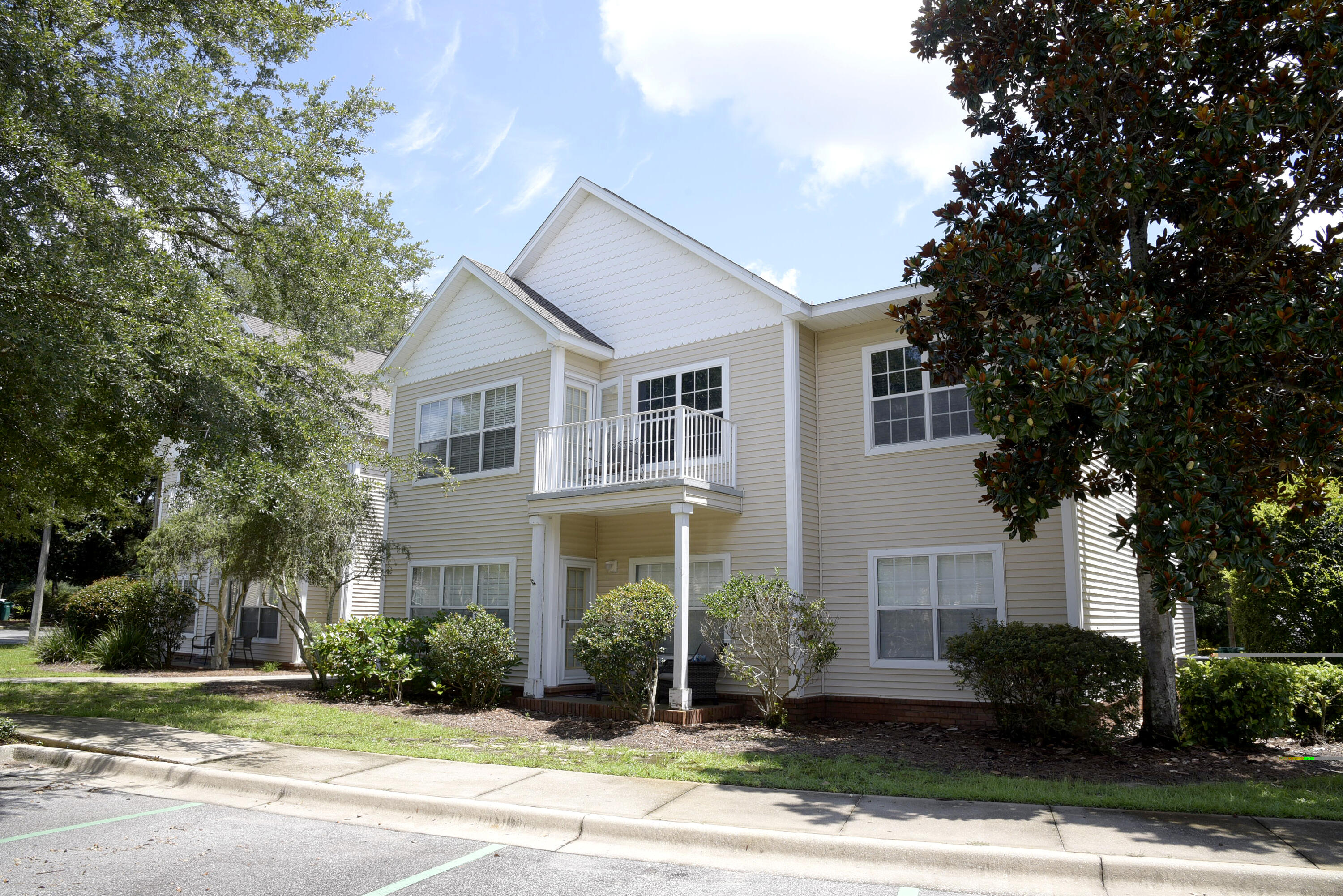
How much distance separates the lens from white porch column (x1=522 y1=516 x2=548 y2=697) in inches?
580

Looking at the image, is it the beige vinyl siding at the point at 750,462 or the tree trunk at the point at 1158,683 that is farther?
the beige vinyl siding at the point at 750,462

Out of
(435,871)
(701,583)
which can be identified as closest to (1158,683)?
(701,583)

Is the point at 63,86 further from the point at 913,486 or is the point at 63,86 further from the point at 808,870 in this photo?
the point at 913,486

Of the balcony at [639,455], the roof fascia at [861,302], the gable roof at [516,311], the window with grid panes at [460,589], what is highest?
the gable roof at [516,311]

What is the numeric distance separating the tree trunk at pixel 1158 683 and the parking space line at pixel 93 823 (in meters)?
9.91

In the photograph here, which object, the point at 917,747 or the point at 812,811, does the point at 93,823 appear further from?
the point at 917,747

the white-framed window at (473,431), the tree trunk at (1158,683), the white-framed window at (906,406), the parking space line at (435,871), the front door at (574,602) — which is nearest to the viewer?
the parking space line at (435,871)

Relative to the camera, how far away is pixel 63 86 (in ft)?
31.4

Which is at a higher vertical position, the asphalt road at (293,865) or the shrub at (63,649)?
the shrub at (63,649)

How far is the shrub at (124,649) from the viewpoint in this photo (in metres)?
19.4

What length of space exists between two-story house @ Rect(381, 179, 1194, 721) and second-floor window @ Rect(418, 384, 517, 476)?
51 mm

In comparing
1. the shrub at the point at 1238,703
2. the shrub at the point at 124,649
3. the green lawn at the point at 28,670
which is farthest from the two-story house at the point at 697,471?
the green lawn at the point at 28,670

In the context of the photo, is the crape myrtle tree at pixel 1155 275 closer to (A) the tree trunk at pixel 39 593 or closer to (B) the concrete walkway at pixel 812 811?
(B) the concrete walkway at pixel 812 811

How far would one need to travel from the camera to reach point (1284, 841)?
606 centimetres
